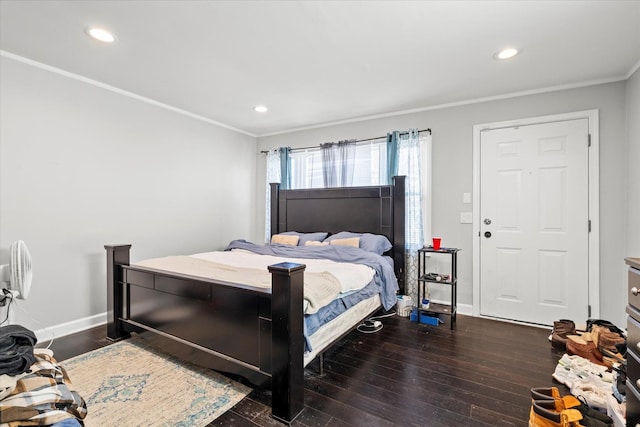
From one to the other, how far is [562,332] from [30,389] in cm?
372

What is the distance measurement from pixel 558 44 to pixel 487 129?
116 centimetres

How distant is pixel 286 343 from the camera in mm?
1715

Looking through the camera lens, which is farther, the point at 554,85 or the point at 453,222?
the point at 453,222

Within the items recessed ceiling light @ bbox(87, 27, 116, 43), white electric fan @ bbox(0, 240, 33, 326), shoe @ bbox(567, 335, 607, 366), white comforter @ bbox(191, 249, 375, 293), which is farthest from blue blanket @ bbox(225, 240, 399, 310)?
recessed ceiling light @ bbox(87, 27, 116, 43)

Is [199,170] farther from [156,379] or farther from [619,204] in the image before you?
[619,204]

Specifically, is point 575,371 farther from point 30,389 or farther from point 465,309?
point 30,389

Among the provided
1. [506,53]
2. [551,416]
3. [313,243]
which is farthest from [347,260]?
[506,53]

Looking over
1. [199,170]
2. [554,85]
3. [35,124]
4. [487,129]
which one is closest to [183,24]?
[35,124]

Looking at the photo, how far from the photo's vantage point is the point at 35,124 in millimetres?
2746

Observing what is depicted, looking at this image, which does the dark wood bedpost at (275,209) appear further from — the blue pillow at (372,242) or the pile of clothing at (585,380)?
the pile of clothing at (585,380)

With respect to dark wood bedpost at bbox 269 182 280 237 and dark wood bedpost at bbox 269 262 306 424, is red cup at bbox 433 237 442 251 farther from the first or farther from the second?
dark wood bedpost at bbox 269 182 280 237

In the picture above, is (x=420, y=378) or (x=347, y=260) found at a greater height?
(x=347, y=260)

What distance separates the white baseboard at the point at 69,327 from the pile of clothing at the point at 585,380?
12.6 feet

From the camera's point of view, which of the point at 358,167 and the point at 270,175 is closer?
the point at 358,167
